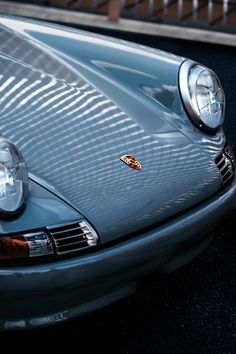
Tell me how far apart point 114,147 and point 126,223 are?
0.28 meters

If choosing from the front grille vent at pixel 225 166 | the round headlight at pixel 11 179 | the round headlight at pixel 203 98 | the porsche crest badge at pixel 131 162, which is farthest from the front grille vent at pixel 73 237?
the round headlight at pixel 203 98

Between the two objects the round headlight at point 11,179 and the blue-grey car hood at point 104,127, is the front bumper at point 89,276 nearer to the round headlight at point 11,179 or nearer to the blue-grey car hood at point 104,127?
the blue-grey car hood at point 104,127

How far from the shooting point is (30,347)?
2.17m

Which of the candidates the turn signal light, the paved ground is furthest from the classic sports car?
the paved ground

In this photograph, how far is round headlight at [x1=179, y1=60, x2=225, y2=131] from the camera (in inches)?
97.2

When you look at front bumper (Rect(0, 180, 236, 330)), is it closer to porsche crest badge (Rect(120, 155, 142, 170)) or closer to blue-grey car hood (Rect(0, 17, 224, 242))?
blue-grey car hood (Rect(0, 17, 224, 242))

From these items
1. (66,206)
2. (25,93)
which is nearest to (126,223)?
(66,206)

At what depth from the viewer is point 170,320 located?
7.68ft

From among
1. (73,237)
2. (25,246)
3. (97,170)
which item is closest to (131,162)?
(97,170)

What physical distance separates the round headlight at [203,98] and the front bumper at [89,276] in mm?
384

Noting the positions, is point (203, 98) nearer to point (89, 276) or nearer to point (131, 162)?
point (131, 162)

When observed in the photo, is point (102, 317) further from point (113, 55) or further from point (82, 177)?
point (113, 55)

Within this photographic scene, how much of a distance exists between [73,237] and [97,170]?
0.25 metres

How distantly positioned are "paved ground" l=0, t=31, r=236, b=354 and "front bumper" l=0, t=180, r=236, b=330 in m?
0.14
